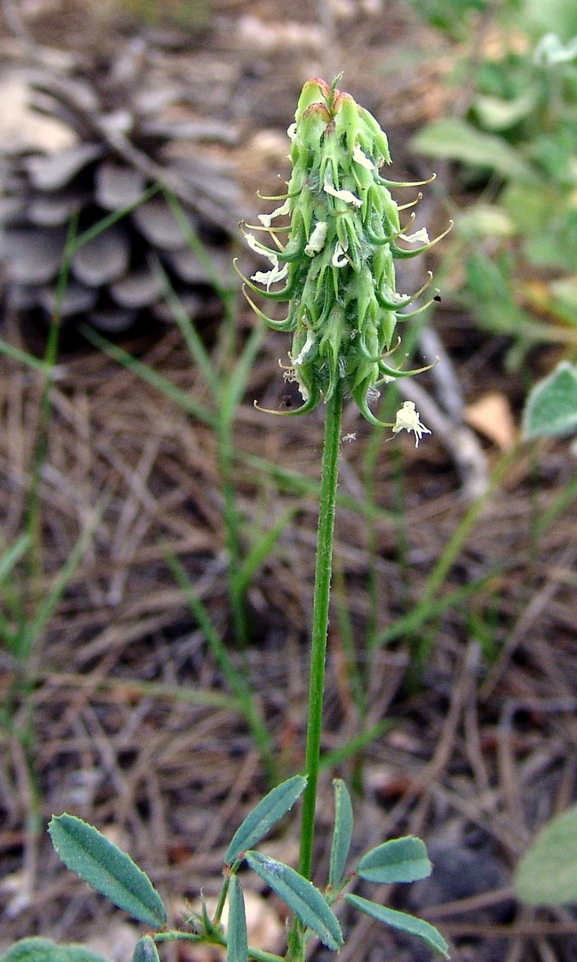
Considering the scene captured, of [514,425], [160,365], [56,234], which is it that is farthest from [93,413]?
[514,425]

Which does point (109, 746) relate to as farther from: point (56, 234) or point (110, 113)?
point (110, 113)

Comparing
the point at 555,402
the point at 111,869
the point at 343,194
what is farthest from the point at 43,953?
the point at 555,402

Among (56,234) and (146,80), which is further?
(146,80)

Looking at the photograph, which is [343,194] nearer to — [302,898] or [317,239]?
[317,239]

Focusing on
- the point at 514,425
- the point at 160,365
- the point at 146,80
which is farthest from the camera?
the point at 146,80

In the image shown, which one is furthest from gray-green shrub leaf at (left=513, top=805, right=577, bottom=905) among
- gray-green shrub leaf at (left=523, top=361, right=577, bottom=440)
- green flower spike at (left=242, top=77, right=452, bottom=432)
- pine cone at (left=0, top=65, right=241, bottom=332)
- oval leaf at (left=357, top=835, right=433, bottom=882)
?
pine cone at (left=0, top=65, right=241, bottom=332)

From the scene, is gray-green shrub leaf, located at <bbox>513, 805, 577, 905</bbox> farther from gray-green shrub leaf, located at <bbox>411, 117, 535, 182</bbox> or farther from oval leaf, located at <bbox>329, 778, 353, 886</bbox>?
gray-green shrub leaf, located at <bbox>411, 117, 535, 182</bbox>

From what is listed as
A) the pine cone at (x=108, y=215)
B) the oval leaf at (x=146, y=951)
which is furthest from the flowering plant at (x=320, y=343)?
the pine cone at (x=108, y=215)
